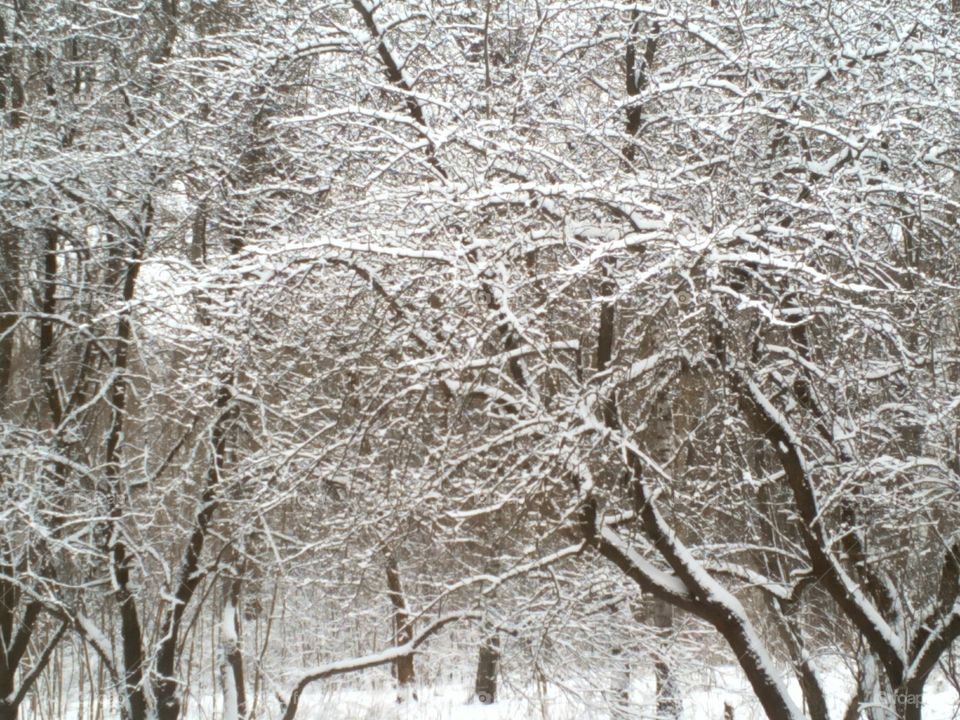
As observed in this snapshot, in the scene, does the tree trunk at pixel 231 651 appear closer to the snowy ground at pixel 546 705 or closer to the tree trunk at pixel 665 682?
the snowy ground at pixel 546 705

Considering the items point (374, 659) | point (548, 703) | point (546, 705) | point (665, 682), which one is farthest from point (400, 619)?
point (665, 682)

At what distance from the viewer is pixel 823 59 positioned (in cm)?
500

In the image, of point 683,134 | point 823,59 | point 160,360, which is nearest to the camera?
point 823,59

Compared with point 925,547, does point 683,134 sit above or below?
above

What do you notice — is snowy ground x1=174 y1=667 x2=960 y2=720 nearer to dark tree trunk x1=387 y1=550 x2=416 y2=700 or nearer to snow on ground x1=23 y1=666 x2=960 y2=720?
snow on ground x1=23 y1=666 x2=960 y2=720

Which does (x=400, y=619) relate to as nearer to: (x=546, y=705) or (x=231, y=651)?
(x=546, y=705)

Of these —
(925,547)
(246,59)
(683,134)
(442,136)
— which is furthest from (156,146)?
(925,547)

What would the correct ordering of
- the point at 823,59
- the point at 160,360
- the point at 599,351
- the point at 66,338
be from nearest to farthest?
the point at 599,351 < the point at 823,59 < the point at 160,360 < the point at 66,338

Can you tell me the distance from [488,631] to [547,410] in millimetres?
1597

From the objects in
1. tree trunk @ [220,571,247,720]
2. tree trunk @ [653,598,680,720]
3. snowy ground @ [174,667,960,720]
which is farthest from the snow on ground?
tree trunk @ [220,571,247,720]

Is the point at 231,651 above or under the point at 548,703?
above

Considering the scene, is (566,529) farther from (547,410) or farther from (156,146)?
(156,146)

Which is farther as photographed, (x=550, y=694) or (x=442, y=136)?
(x=550, y=694)

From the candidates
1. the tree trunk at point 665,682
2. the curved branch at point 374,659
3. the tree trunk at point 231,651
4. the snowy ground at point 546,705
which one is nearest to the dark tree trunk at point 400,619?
the curved branch at point 374,659
